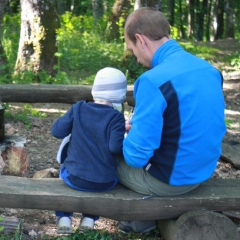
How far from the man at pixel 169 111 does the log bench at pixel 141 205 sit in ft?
0.59

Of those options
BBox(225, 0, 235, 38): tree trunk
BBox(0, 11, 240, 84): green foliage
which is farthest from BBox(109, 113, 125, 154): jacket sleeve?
BBox(225, 0, 235, 38): tree trunk

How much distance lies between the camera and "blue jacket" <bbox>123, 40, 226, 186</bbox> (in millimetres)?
3561

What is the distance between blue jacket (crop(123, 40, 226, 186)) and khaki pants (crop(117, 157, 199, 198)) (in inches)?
3.3

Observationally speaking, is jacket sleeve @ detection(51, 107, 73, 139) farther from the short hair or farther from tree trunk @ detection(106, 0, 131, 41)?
tree trunk @ detection(106, 0, 131, 41)

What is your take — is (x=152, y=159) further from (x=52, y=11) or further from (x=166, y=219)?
(x=52, y=11)

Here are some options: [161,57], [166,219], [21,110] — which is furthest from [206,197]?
[21,110]

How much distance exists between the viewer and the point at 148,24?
363 cm

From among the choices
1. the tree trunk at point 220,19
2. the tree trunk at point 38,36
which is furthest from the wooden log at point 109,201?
the tree trunk at point 220,19

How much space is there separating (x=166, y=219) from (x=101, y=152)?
722mm

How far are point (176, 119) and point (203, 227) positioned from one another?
84cm

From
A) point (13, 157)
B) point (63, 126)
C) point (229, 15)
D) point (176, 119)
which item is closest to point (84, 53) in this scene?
point (13, 157)

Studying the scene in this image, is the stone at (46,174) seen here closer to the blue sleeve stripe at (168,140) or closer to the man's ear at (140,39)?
the blue sleeve stripe at (168,140)

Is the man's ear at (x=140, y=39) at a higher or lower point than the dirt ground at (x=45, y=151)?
higher

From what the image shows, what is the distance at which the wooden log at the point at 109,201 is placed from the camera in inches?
154
